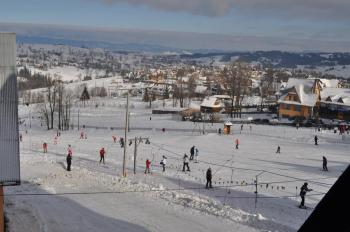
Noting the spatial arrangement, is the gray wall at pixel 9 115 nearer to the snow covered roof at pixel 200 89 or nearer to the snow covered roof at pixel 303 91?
the snow covered roof at pixel 303 91

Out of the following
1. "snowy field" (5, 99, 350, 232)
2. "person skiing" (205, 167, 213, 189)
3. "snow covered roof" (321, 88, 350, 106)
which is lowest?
"snowy field" (5, 99, 350, 232)

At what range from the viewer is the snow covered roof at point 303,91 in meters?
77.2

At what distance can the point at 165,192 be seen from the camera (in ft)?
84.9

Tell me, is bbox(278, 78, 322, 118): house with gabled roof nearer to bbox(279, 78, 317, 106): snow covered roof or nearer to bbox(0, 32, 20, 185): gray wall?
bbox(279, 78, 317, 106): snow covered roof

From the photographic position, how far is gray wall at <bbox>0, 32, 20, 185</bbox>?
17438 millimetres

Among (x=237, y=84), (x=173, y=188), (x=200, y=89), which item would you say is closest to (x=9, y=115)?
(x=173, y=188)

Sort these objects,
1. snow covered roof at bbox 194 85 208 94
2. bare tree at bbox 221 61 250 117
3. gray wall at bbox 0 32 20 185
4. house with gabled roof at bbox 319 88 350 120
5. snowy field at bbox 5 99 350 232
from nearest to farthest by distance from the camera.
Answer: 1. gray wall at bbox 0 32 20 185
2. snowy field at bbox 5 99 350 232
3. house with gabled roof at bbox 319 88 350 120
4. bare tree at bbox 221 61 250 117
5. snow covered roof at bbox 194 85 208 94

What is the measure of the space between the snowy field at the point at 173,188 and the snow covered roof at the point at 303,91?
2889 cm

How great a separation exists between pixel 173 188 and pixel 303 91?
56.0 meters

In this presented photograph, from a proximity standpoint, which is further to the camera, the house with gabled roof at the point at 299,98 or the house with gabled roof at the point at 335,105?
the house with gabled roof at the point at 335,105

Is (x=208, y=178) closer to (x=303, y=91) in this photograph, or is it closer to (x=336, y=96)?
(x=303, y=91)

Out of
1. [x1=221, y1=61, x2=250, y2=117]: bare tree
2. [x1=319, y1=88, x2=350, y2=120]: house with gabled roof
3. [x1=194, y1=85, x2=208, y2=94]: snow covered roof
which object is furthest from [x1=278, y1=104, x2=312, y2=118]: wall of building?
[x1=194, y1=85, x2=208, y2=94]: snow covered roof

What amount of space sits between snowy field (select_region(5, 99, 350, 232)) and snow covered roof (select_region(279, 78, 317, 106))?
2889 cm

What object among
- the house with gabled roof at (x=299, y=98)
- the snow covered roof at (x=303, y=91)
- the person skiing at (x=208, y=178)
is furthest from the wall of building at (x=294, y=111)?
the person skiing at (x=208, y=178)
